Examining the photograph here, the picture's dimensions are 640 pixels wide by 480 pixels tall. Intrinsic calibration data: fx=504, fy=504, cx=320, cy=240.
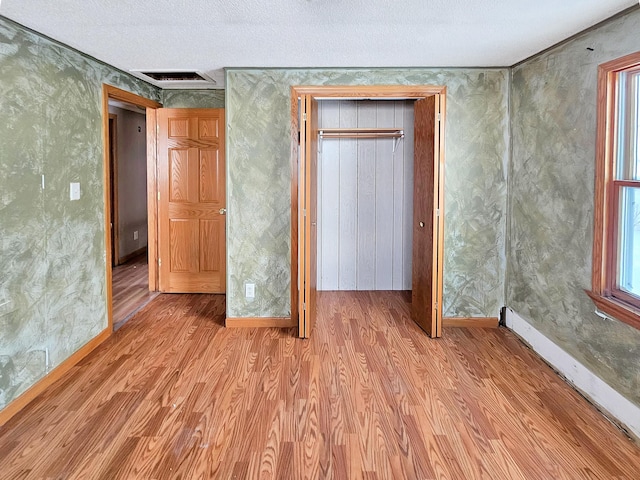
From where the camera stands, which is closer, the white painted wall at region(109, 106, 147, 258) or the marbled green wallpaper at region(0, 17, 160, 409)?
the marbled green wallpaper at region(0, 17, 160, 409)

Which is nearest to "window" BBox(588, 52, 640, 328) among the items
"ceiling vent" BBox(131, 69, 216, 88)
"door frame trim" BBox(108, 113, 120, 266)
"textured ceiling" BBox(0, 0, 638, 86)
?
"textured ceiling" BBox(0, 0, 638, 86)

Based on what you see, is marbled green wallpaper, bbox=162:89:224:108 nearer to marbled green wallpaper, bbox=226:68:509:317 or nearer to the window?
marbled green wallpaper, bbox=226:68:509:317

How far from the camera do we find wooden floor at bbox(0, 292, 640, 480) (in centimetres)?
224

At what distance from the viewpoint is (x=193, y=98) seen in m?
5.34

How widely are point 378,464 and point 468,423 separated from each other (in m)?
0.64

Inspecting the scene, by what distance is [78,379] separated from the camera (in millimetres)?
3207

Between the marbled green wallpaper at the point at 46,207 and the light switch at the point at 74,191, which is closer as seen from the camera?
the marbled green wallpaper at the point at 46,207

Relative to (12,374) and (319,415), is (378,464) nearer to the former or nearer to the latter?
(319,415)

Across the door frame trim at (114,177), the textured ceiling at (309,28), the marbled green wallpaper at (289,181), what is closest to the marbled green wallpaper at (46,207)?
the textured ceiling at (309,28)

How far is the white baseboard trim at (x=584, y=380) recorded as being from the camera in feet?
8.35

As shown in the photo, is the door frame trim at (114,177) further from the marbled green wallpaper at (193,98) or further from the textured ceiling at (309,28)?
the textured ceiling at (309,28)

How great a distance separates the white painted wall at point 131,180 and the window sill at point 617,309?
6.01 m

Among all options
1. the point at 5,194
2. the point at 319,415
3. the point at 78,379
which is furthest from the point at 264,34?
the point at 78,379

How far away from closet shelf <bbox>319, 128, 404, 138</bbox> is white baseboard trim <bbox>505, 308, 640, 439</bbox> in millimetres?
2290
